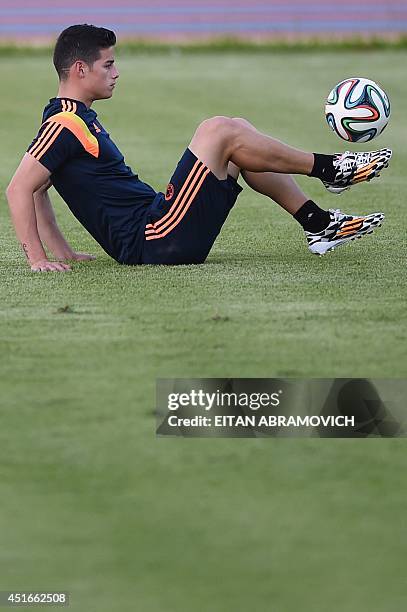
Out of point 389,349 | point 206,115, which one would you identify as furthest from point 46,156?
point 206,115

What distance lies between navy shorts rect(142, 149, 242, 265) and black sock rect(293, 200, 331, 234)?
379 millimetres

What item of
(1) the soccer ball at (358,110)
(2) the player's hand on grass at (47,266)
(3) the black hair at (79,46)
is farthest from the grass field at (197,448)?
(3) the black hair at (79,46)

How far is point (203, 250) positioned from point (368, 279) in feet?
2.79

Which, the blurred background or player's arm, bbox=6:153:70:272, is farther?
the blurred background

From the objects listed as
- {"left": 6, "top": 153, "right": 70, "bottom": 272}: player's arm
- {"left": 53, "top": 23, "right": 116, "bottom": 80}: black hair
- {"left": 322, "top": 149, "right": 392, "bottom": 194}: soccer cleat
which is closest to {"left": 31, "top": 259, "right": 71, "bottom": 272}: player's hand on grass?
{"left": 6, "top": 153, "right": 70, "bottom": 272}: player's arm

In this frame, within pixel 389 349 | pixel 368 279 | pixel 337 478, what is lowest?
pixel 337 478

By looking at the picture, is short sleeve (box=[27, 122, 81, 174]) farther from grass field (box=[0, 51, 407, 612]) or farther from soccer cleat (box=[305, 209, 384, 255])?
soccer cleat (box=[305, 209, 384, 255])

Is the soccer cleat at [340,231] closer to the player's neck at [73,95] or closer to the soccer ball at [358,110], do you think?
the soccer ball at [358,110]

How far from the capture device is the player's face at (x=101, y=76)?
6.67m

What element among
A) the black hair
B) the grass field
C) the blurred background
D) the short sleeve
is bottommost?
the grass field

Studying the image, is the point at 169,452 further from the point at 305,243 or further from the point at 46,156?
the point at 305,243

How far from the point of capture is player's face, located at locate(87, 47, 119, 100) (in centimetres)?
667

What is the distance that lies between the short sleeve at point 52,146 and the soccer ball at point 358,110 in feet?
4.84

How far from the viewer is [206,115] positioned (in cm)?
1452
